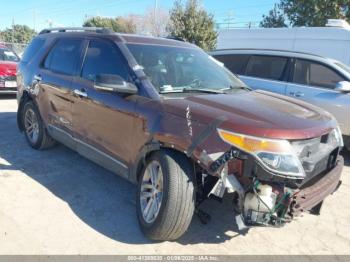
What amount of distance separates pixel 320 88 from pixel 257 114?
4.02 m

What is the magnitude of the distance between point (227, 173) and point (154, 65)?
5.13ft

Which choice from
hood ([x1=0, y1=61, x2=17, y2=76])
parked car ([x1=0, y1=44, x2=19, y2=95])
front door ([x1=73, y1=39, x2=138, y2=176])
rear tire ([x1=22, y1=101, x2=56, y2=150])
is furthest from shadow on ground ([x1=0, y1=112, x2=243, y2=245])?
hood ([x1=0, y1=61, x2=17, y2=76])

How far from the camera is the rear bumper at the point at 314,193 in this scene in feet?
9.32

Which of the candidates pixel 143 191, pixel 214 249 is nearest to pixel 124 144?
pixel 143 191

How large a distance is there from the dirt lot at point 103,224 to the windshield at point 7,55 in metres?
7.59

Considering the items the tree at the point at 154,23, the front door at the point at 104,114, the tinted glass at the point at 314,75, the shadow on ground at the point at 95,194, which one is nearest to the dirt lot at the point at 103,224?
the shadow on ground at the point at 95,194

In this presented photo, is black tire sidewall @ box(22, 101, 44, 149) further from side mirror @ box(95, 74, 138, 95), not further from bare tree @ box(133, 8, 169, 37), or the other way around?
bare tree @ box(133, 8, 169, 37)

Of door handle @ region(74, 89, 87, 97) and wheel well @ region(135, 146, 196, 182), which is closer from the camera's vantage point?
wheel well @ region(135, 146, 196, 182)

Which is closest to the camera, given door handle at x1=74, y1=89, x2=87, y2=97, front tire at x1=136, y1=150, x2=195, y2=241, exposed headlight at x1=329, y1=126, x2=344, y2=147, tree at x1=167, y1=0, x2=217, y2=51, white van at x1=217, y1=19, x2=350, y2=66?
front tire at x1=136, y1=150, x2=195, y2=241

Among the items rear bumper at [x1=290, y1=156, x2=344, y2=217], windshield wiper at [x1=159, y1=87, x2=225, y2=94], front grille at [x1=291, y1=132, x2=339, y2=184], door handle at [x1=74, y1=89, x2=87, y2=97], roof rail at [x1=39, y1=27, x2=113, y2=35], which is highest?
roof rail at [x1=39, y1=27, x2=113, y2=35]

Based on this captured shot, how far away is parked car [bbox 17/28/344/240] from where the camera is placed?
281cm

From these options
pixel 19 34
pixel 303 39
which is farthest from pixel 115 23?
pixel 303 39

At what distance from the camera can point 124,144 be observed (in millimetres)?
3727

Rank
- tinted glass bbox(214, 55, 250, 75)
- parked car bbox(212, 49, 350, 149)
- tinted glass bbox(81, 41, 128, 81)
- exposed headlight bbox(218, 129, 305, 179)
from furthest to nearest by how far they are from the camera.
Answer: tinted glass bbox(214, 55, 250, 75), parked car bbox(212, 49, 350, 149), tinted glass bbox(81, 41, 128, 81), exposed headlight bbox(218, 129, 305, 179)
